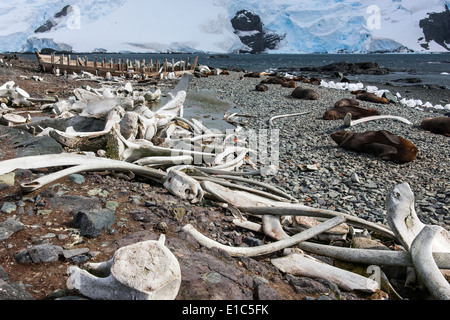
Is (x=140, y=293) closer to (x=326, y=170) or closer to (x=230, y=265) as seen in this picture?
(x=230, y=265)

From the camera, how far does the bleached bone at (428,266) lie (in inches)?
76.3

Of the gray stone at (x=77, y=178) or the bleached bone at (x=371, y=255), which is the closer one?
the bleached bone at (x=371, y=255)

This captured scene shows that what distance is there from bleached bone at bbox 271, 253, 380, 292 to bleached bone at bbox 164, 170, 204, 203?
3.89ft

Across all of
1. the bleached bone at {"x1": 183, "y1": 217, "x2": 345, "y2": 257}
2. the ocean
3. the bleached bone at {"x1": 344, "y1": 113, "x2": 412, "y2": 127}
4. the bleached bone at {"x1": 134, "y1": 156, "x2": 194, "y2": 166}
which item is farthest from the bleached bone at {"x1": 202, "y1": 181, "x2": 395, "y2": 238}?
the ocean

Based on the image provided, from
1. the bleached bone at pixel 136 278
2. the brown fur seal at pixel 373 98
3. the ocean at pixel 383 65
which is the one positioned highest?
the ocean at pixel 383 65

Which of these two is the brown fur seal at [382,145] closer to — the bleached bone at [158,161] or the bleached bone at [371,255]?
the bleached bone at [158,161]

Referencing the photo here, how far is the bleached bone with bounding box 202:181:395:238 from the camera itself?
2.86m

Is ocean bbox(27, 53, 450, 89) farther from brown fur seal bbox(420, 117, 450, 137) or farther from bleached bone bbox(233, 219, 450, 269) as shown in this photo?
bleached bone bbox(233, 219, 450, 269)

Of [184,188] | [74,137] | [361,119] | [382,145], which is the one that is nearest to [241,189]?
[184,188]

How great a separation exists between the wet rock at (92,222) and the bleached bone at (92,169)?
64 centimetres

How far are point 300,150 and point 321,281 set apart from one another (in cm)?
477

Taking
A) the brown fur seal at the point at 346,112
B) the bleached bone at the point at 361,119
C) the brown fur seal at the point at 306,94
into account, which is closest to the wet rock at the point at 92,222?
the bleached bone at the point at 361,119
